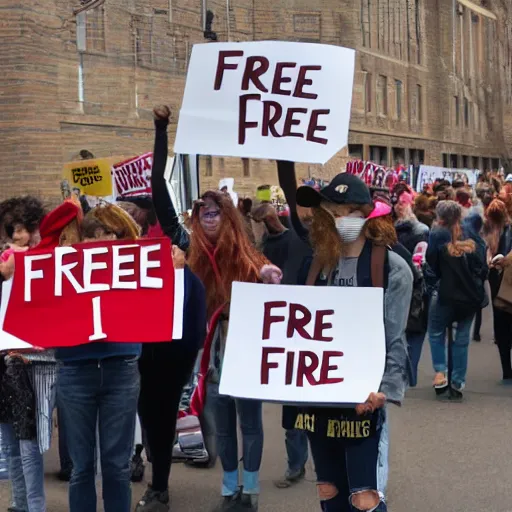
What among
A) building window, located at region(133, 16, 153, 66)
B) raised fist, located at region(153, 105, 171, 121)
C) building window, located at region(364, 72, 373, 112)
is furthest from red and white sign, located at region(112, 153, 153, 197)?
building window, located at region(364, 72, 373, 112)

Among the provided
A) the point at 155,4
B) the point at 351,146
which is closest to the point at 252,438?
the point at 155,4

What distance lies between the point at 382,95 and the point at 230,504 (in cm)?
3983

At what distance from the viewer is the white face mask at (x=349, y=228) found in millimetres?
4727

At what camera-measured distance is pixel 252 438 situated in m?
6.16

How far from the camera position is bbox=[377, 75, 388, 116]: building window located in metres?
44.4

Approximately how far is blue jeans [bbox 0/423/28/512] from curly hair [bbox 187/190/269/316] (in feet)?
4.16

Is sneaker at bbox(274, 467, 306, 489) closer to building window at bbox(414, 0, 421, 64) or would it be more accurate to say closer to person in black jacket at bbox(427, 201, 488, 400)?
person in black jacket at bbox(427, 201, 488, 400)

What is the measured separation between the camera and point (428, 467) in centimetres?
727

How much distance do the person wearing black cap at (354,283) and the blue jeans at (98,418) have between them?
2.84 feet

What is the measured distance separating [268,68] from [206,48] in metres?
0.31

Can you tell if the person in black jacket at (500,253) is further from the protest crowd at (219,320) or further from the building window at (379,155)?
the building window at (379,155)

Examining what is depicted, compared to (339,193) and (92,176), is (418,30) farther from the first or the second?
(339,193)

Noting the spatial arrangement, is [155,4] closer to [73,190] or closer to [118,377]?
[73,190]

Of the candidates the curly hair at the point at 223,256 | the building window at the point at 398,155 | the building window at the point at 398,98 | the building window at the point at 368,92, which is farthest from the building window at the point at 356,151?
the curly hair at the point at 223,256
